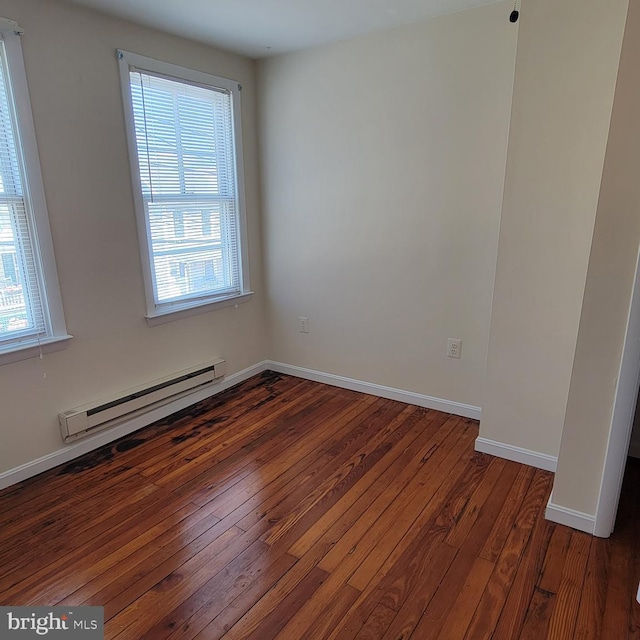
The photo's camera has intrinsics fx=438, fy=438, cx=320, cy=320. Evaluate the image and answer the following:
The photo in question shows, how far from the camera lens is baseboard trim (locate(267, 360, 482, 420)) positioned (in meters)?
2.96

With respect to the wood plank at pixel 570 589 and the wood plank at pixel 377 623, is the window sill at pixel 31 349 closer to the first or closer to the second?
the wood plank at pixel 377 623

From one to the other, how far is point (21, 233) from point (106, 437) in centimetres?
126

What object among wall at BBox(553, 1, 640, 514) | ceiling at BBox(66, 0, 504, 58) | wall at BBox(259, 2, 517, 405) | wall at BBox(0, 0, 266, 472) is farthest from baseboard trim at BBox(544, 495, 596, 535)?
ceiling at BBox(66, 0, 504, 58)

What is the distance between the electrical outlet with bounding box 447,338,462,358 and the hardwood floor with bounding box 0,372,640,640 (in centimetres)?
50

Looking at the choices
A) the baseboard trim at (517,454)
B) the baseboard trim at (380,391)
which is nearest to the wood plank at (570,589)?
the baseboard trim at (517,454)

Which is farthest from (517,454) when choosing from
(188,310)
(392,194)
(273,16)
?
(273,16)

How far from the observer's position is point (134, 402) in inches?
109

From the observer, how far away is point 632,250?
1628 millimetres

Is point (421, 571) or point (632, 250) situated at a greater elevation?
point (632, 250)

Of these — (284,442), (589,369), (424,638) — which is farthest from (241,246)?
(424,638)

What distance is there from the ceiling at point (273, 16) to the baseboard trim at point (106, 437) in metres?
2.35

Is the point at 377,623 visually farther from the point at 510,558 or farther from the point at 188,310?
the point at 188,310

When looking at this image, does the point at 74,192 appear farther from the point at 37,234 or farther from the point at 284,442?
the point at 284,442

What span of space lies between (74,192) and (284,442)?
1.85 metres
